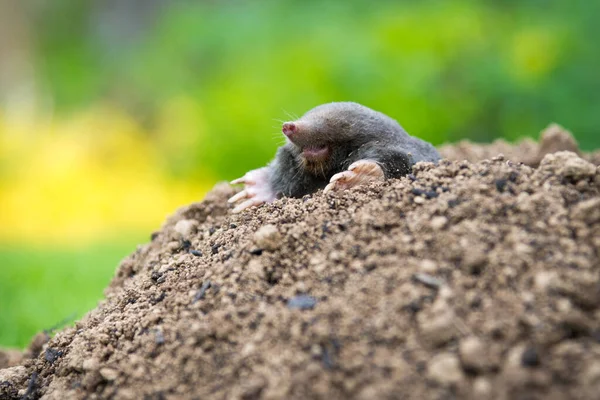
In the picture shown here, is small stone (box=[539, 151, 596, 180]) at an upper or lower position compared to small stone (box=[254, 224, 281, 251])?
lower

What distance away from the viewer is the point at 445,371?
1.60 meters

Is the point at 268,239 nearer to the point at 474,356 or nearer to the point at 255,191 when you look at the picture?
the point at 474,356

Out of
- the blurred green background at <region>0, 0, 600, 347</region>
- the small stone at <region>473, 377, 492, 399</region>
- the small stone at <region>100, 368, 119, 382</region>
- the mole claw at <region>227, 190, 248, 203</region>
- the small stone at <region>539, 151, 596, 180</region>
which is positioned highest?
the blurred green background at <region>0, 0, 600, 347</region>

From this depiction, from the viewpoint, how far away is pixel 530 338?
1.66 meters

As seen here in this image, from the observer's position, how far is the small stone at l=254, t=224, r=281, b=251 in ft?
7.20

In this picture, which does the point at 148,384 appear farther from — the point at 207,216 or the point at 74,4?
the point at 74,4

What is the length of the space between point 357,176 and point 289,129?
55 centimetres

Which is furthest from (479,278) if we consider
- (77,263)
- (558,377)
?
(77,263)

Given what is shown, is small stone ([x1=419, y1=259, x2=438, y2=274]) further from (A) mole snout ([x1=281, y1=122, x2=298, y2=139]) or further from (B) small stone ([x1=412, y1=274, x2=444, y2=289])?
(A) mole snout ([x1=281, y1=122, x2=298, y2=139])

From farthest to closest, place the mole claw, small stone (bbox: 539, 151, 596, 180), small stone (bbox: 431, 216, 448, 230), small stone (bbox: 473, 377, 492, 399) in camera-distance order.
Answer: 1. the mole claw
2. small stone (bbox: 539, 151, 596, 180)
3. small stone (bbox: 431, 216, 448, 230)
4. small stone (bbox: 473, 377, 492, 399)

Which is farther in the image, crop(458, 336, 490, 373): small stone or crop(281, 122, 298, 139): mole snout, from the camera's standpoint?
crop(281, 122, 298, 139): mole snout

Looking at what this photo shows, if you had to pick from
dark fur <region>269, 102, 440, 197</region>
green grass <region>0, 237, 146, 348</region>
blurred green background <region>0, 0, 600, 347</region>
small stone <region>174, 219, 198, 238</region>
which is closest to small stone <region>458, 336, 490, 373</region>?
small stone <region>174, 219, 198, 238</region>

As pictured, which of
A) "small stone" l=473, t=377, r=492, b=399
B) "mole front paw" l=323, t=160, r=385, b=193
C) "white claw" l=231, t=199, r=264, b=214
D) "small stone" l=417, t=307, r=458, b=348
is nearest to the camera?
"small stone" l=473, t=377, r=492, b=399

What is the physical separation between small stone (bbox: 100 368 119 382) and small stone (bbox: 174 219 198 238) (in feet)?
2.93
